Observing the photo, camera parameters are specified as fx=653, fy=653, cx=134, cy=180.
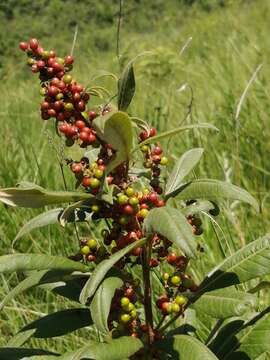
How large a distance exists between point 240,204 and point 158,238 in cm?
139

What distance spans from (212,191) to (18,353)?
0.46 m

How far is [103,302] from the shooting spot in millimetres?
968

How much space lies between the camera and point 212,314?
3.52ft

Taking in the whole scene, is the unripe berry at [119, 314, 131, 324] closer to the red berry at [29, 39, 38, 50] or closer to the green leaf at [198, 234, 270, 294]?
the green leaf at [198, 234, 270, 294]

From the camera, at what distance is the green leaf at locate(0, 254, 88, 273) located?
3.40 feet

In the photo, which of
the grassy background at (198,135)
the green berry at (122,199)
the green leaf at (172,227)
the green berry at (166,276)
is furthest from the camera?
the grassy background at (198,135)

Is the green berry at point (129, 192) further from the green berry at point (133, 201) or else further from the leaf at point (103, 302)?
the leaf at point (103, 302)

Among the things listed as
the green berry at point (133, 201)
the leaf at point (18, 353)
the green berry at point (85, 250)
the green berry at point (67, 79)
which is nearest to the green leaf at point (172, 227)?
the green berry at point (133, 201)

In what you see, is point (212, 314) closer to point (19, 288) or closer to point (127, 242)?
point (127, 242)

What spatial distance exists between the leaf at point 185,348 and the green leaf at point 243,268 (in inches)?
3.6

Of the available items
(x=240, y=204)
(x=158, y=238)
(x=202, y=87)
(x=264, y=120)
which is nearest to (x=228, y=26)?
(x=202, y=87)

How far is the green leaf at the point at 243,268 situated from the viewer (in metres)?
1.11

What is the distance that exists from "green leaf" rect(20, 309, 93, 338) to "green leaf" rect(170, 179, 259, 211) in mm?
276

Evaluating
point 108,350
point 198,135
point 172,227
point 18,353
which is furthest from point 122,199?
point 198,135
